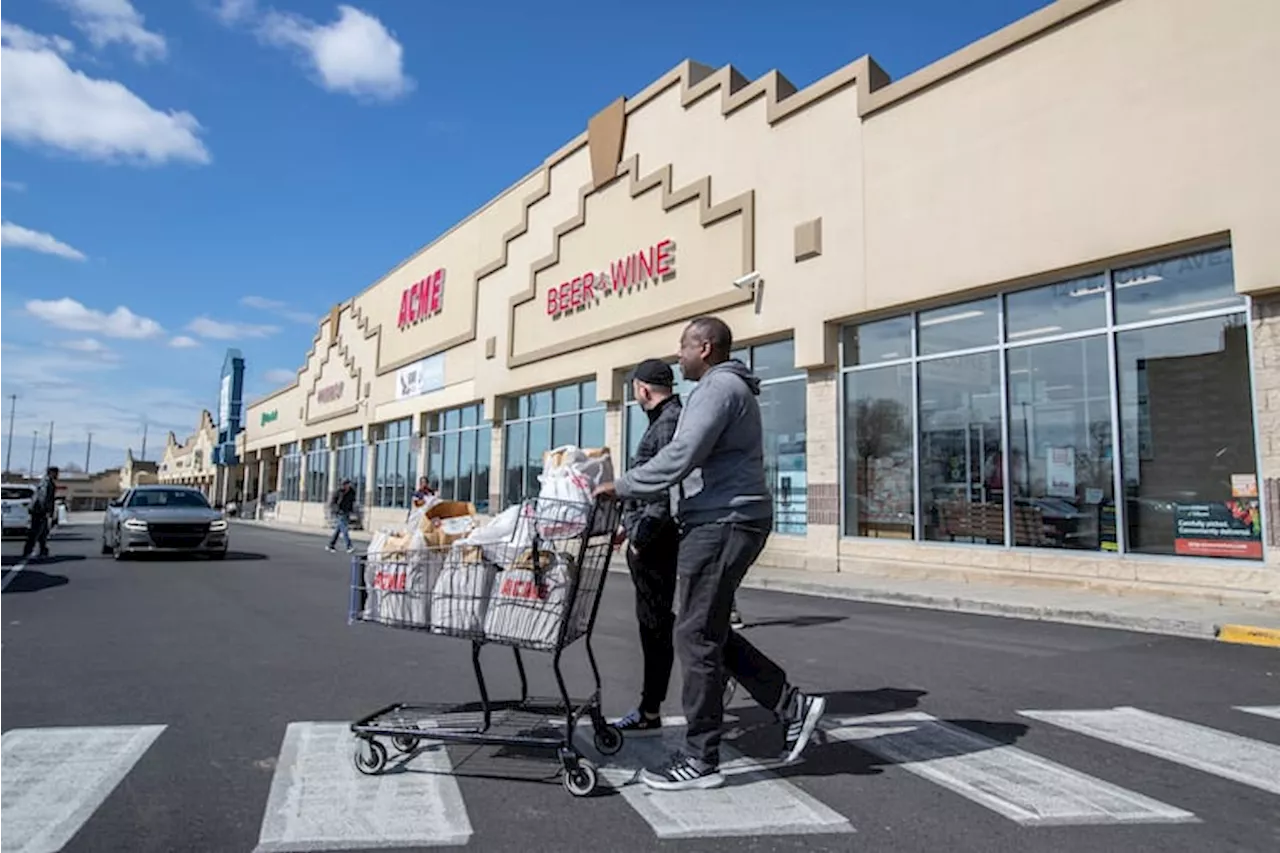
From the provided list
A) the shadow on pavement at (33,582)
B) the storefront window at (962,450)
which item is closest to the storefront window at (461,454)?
the shadow on pavement at (33,582)

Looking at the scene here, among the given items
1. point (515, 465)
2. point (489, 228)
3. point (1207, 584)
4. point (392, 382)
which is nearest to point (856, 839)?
point (1207, 584)

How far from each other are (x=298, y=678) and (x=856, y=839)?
4308 millimetres

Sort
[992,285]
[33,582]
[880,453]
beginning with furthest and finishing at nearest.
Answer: [880,453], [992,285], [33,582]

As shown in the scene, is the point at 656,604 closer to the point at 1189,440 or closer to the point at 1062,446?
the point at 1189,440

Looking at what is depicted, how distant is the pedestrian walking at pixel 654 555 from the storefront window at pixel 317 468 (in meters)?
41.3

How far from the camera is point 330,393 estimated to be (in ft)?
140

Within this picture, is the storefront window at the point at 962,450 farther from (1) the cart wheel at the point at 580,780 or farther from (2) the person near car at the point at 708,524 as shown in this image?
(1) the cart wheel at the point at 580,780

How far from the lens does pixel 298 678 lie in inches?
242

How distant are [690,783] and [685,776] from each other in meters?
0.04

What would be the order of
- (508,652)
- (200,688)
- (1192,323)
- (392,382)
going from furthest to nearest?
(392,382), (1192,323), (508,652), (200,688)

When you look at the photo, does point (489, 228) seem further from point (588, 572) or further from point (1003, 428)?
point (588, 572)

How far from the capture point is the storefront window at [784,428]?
16.4 metres

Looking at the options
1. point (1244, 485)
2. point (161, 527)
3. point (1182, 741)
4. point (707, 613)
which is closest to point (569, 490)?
point (707, 613)

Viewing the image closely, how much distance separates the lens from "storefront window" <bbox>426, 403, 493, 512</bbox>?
2777 centimetres
